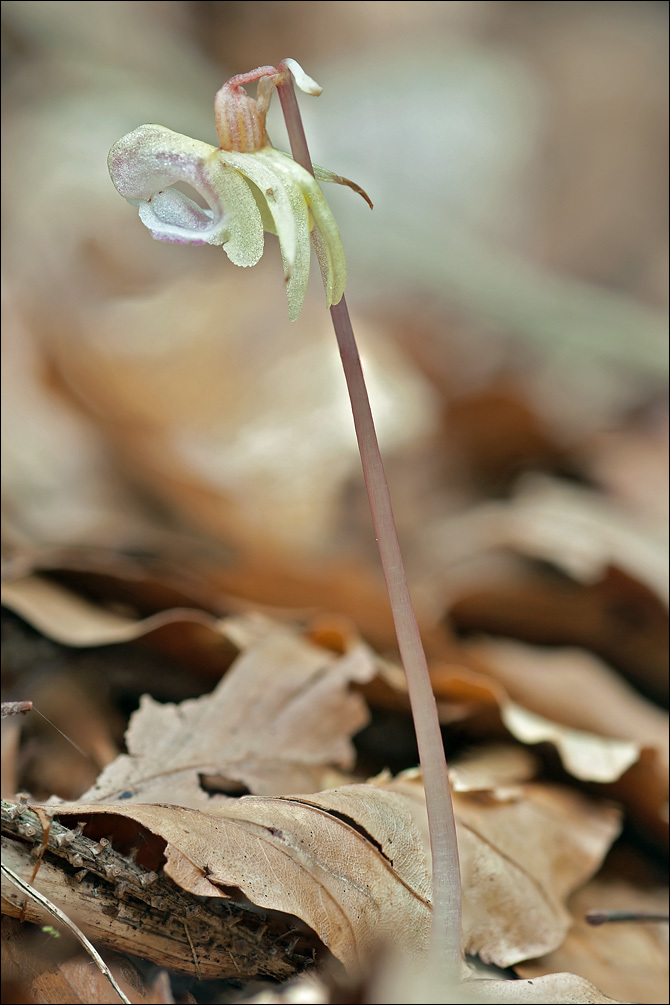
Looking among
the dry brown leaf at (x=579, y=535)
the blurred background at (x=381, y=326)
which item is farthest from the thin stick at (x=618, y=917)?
the dry brown leaf at (x=579, y=535)

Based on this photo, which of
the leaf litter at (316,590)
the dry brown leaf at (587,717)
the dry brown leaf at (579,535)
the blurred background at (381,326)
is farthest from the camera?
the blurred background at (381,326)

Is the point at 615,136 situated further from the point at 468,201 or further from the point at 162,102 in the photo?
the point at 162,102

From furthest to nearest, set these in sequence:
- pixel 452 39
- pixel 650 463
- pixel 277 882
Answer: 1. pixel 452 39
2. pixel 650 463
3. pixel 277 882

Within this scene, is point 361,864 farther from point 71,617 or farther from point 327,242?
point 71,617

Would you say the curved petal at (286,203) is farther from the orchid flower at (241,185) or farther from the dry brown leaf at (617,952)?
the dry brown leaf at (617,952)

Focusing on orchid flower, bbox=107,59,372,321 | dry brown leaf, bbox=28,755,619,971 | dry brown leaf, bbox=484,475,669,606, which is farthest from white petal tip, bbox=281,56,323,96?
dry brown leaf, bbox=484,475,669,606

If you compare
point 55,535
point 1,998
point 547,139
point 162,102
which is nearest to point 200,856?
point 1,998

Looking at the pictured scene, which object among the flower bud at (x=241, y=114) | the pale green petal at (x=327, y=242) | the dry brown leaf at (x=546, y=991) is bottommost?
the dry brown leaf at (x=546, y=991)
